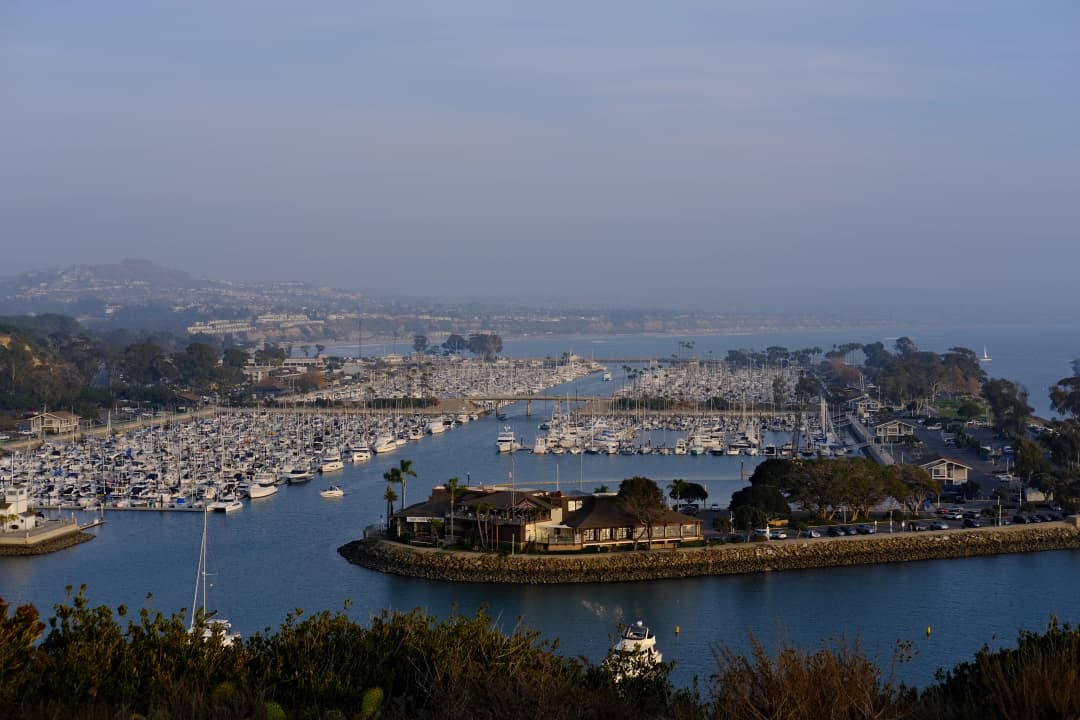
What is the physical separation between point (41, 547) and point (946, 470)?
46.6 feet

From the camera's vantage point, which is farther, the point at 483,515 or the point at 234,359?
the point at 234,359

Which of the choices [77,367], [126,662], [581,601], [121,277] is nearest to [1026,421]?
[581,601]

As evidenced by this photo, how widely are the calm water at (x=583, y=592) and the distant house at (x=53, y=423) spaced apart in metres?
11.6

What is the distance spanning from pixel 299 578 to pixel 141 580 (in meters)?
1.82

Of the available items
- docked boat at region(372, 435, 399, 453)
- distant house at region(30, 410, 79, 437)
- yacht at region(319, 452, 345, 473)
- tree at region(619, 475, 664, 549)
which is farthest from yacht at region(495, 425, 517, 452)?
tree at region(619, 475, 664, 549)

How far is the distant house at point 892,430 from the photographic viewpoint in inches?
1062

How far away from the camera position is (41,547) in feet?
51.3

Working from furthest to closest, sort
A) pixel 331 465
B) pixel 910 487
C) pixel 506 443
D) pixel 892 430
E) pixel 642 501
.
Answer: pixel 892 430, pixel 506 443, pixel 331 465, pixel 910 487, pixel 642 501

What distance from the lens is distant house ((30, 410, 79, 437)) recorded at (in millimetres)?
29000

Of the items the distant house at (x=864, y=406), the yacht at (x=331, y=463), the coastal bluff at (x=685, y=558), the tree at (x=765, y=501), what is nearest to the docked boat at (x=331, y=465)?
the yacht at (x=331, y=463)

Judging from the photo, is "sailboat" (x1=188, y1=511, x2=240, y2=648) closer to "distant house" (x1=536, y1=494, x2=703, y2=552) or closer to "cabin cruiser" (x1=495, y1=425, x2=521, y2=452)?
"distant house" (x1=536, y1=494, x2=703, y2=552)

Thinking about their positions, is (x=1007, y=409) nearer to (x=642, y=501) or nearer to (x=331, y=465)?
(x=331, y=465)

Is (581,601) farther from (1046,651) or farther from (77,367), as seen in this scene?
(77,367)

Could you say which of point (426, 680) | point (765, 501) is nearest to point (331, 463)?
point (765, 501)
